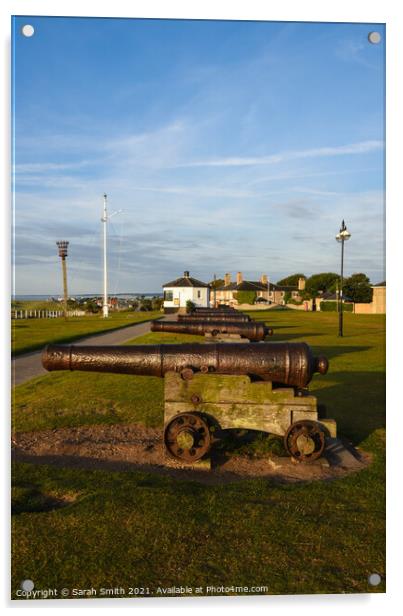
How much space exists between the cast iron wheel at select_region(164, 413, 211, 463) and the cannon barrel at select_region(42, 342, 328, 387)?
53cm

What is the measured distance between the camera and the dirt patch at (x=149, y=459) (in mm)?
4699

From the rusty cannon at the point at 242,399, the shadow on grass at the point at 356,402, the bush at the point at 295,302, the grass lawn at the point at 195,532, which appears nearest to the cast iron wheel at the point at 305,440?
the rusty cannon at the point at 242,399

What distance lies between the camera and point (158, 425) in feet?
22.0

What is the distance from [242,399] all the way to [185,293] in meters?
49.7

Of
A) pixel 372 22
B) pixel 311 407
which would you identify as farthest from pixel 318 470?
pixel 372 22

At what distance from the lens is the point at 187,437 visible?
15.5ft

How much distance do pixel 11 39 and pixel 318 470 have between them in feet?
17.2

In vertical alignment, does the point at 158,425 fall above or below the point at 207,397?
below

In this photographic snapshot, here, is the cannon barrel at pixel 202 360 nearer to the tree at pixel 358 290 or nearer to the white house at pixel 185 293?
the tree at pixel 358 290

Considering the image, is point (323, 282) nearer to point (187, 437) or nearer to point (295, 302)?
point (295, 302)

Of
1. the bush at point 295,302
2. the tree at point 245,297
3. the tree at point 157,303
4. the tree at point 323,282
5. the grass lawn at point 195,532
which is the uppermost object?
the tree at point 323,282

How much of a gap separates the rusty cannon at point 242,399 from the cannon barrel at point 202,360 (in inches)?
0.5

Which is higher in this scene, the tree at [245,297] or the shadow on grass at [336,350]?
the tree at [245,297]

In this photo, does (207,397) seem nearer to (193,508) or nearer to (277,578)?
(193,508)
